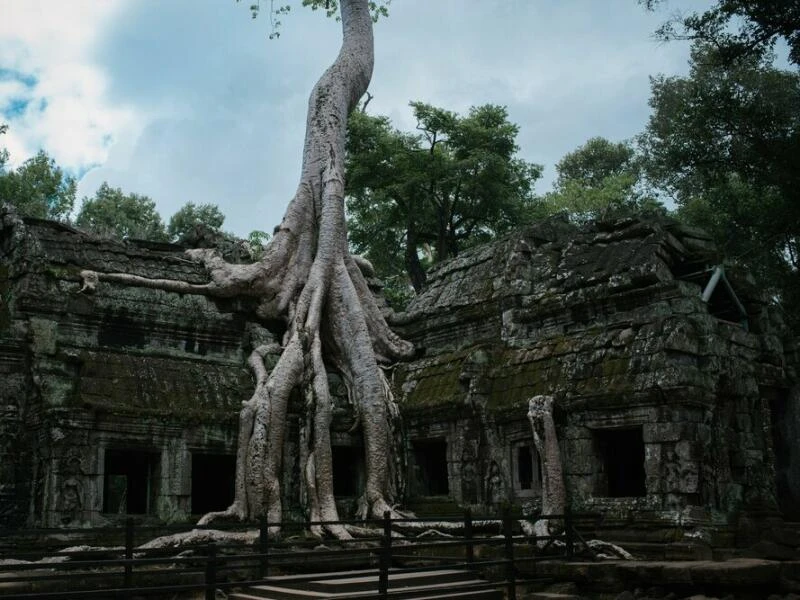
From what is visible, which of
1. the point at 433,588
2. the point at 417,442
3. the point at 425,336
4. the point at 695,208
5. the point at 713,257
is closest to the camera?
the point at 433,588

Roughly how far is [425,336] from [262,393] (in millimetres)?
3205

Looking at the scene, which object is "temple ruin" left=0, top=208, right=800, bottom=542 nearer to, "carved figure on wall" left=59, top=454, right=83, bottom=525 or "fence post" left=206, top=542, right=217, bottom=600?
"carved figure on wall" left=59, top=454, right=83, bottom=525

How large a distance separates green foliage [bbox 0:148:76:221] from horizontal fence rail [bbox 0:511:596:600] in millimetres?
19714

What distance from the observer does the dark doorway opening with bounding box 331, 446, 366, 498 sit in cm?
1228

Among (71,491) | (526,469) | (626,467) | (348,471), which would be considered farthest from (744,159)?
(71,491)

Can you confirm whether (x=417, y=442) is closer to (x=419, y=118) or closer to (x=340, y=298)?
(x=340, y=298)

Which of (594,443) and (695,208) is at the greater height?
(695,208)

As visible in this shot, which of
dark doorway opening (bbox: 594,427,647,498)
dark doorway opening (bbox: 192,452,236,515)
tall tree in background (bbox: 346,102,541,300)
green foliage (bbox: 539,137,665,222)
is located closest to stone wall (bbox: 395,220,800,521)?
dark doorway opening (bbox: 594,427,647,498)

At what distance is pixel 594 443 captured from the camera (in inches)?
384

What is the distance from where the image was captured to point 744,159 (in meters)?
15.5

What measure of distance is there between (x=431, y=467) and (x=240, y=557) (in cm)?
657

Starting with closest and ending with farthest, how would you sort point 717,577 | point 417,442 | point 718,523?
point 717,577, point 718,523, point 417,442

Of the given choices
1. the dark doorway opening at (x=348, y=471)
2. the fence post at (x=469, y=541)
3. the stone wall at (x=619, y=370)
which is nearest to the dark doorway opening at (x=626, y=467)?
the stone wall at (x=619, y=370)

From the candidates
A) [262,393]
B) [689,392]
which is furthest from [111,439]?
[689,392]
